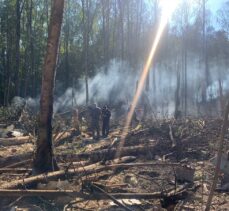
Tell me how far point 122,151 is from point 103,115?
538 cm

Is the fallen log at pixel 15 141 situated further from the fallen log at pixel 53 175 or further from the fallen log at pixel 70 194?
the fallen log at pixel 70 194

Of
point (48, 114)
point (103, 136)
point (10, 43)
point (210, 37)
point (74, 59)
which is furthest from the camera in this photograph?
point (210, 37)

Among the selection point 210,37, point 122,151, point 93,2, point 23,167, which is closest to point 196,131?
point 122,151

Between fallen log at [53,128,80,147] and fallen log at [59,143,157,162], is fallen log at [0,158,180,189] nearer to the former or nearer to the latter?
fallen log at [59,143,157,162]

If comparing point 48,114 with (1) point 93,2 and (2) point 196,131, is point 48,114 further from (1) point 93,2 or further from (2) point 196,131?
(1) point 93,2

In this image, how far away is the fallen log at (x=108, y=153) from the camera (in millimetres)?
9828

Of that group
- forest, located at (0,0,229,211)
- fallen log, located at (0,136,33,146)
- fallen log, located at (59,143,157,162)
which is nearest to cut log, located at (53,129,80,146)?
forest, located at (0,0,229,211)

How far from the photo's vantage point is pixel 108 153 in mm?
10281

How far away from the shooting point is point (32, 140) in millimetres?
12875

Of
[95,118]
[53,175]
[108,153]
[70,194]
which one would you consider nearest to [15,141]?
[95,118]

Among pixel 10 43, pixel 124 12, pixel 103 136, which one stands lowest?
pixel 103 136

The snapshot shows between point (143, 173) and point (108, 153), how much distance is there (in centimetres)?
154

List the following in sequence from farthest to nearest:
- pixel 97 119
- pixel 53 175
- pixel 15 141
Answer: pixel 97 119
pixel 15 141
pixel 53 175

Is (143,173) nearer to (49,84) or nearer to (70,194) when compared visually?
(49,84)
